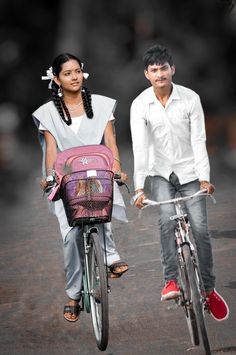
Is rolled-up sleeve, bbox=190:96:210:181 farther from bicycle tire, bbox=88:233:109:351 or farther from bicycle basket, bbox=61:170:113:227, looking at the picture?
bicycle tire, bbox=88:233:109:351

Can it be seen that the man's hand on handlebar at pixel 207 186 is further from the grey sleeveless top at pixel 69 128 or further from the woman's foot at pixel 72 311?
the woman's foot at pixel 72 311

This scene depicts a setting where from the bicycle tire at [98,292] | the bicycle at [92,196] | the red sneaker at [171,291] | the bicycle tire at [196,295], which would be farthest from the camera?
the red sneaker at [171,291]

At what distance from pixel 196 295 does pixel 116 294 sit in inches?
111

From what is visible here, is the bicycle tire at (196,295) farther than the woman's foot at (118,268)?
No

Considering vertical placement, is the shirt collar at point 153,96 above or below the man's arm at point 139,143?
above

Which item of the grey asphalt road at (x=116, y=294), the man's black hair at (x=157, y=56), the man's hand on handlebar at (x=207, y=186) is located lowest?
the grey asphalt road at (x=116, y=294)

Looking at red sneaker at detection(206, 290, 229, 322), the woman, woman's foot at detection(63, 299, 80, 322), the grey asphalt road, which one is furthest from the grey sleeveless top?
red sneaker at detection(206, 290, 229, 322)

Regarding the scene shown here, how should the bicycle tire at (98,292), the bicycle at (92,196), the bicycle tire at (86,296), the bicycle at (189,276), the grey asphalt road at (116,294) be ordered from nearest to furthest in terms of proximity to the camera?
the bicycle at (189,276), the bicycle tire at (98,292), the bicycle at (92,196), the bicycle tire at (86,296), the grey asphalt road at (116,294)

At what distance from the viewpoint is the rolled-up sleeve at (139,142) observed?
7.77 m

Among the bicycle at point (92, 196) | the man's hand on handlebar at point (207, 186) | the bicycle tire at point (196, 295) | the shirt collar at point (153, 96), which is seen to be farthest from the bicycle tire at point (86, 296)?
the shirt collar at point (153, 96)

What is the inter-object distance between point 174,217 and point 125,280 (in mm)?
2786

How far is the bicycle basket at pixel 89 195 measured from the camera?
7.54 metres

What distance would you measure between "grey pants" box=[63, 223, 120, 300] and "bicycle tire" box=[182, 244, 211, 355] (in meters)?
0.82

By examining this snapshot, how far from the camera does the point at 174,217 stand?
766cm
